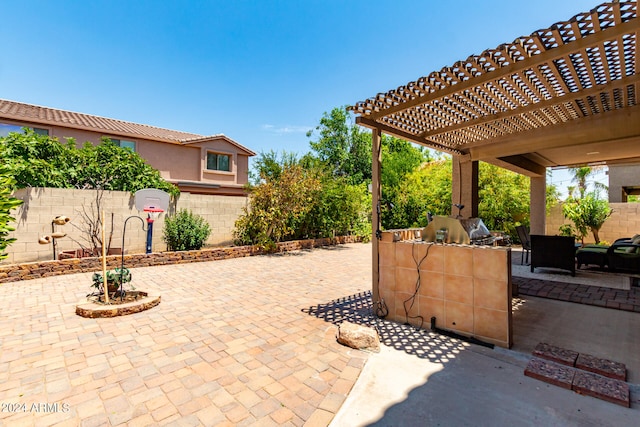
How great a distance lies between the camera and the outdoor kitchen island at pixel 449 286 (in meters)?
3.07

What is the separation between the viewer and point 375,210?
419cm

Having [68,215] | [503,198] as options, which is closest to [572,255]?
[503,198]

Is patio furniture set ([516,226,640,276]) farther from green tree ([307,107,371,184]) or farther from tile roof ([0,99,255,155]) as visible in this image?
green tree ([307,107,371,184])

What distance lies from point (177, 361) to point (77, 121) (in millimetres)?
16014

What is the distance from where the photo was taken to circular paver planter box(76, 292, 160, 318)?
3.99 m

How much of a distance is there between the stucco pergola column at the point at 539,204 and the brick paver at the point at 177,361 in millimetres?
7592

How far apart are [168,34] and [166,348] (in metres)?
11.7

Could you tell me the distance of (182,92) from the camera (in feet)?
46.8

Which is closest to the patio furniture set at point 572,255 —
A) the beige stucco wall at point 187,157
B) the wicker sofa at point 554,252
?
the wicker sofa at point 554,252

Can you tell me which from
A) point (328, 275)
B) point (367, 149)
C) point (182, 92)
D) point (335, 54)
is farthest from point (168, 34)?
point (367, 149)

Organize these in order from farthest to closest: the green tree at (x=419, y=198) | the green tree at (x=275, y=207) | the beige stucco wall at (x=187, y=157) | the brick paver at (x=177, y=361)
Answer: the beige stucco wall at (x=187, y=157)
the green tree at (x=419, y=198)
the green tree at (x=275, y=207)
the brick paver at (x=177, y=361)

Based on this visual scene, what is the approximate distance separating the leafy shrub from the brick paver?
10.7 ft

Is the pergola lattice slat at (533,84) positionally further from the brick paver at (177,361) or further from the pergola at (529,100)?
the brick paver at (177,361)

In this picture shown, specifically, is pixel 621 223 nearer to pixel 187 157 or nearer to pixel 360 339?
pixel 360 339
